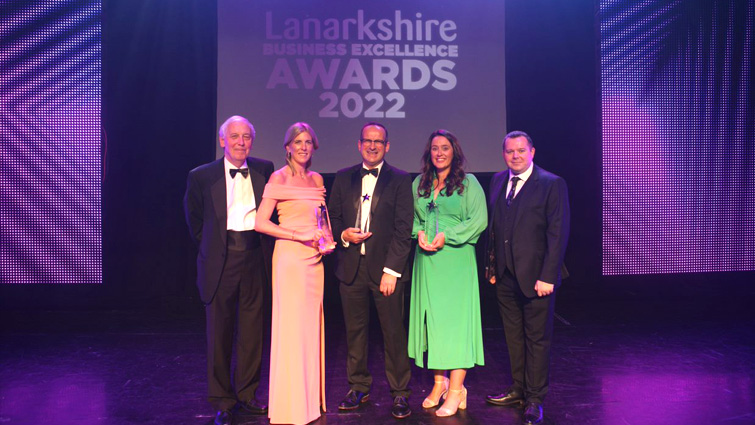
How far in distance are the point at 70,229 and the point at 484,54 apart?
15.2ft

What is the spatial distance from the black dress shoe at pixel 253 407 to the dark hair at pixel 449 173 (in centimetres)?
157

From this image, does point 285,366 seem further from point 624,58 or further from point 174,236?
point 624,58

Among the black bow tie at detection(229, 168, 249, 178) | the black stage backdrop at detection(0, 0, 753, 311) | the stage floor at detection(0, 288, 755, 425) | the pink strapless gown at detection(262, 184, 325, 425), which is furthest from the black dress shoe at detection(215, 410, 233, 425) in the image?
the black stage backdrop at detection(0, 0, 753, 311)

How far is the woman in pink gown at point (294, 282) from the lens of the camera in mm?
3031

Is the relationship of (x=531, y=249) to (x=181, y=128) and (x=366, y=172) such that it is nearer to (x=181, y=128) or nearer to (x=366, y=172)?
(x=366, y=172)

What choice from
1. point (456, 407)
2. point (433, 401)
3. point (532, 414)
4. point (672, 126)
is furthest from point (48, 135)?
point (672, 126)

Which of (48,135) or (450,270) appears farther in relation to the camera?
(48,135)

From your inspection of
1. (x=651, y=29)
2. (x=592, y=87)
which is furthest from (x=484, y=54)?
(x=651, y=29)

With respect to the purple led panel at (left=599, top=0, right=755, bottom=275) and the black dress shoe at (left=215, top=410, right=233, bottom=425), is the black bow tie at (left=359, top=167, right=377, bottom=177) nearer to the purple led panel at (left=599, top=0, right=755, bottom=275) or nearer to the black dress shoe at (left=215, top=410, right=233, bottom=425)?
the black dress shoe at (left=215, top=410, right=233, bottom=425)

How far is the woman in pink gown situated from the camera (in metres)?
3.03

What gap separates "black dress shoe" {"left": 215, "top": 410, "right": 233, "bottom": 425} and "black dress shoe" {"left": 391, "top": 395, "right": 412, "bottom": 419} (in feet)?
3.04

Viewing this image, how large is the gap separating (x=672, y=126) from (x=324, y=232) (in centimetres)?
457

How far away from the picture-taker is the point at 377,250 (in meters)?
3.19

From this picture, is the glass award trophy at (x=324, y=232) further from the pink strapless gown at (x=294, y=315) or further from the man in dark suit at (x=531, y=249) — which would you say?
the man in dark suit at (x=531, y=249)
